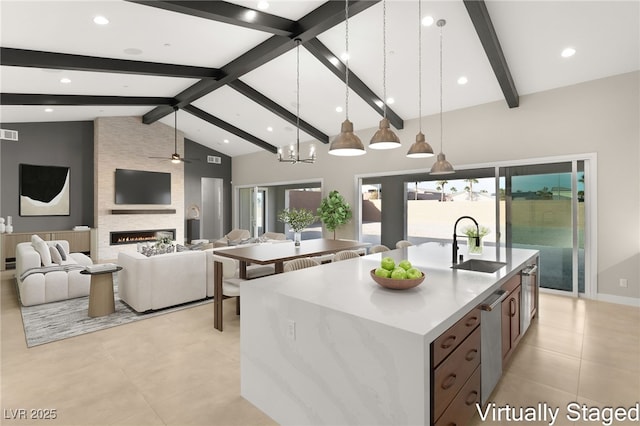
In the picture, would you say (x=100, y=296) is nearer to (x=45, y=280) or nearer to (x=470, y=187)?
(x=45, y=280)

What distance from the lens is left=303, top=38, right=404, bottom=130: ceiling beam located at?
4.81m

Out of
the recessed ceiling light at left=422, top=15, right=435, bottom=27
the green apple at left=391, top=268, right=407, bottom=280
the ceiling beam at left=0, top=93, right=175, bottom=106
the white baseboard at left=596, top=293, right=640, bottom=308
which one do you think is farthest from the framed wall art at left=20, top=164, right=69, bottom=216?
the white baseboard at left=596, top=293, right=640, bottom=308

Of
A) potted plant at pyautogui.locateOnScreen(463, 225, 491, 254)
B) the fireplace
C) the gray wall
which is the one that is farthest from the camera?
the fireplace

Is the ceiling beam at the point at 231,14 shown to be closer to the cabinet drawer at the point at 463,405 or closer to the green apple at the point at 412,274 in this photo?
the green apple at the point at 412,274

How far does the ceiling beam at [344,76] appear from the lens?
15.8 ft

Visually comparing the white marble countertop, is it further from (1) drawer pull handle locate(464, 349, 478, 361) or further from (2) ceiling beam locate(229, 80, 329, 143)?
(2) ceiling beam locate(229, 80, 329, 143)

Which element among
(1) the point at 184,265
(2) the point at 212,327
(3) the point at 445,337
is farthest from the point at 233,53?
(3) the point at 445,337

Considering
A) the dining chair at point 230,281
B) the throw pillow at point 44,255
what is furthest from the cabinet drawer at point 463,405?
the throw pillow at point 44,255

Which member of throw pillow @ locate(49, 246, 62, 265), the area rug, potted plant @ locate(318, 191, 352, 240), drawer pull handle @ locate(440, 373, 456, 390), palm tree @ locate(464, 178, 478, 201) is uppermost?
palm tree @ locate(464, 178, 478, 201)

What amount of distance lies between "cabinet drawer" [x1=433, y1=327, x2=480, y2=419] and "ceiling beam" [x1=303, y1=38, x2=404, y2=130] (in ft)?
14.3

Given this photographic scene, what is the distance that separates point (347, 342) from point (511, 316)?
1745mm

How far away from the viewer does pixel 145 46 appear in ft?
15.5

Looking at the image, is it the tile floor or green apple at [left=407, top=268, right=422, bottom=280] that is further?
the tile floor

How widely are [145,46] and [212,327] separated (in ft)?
13.3
